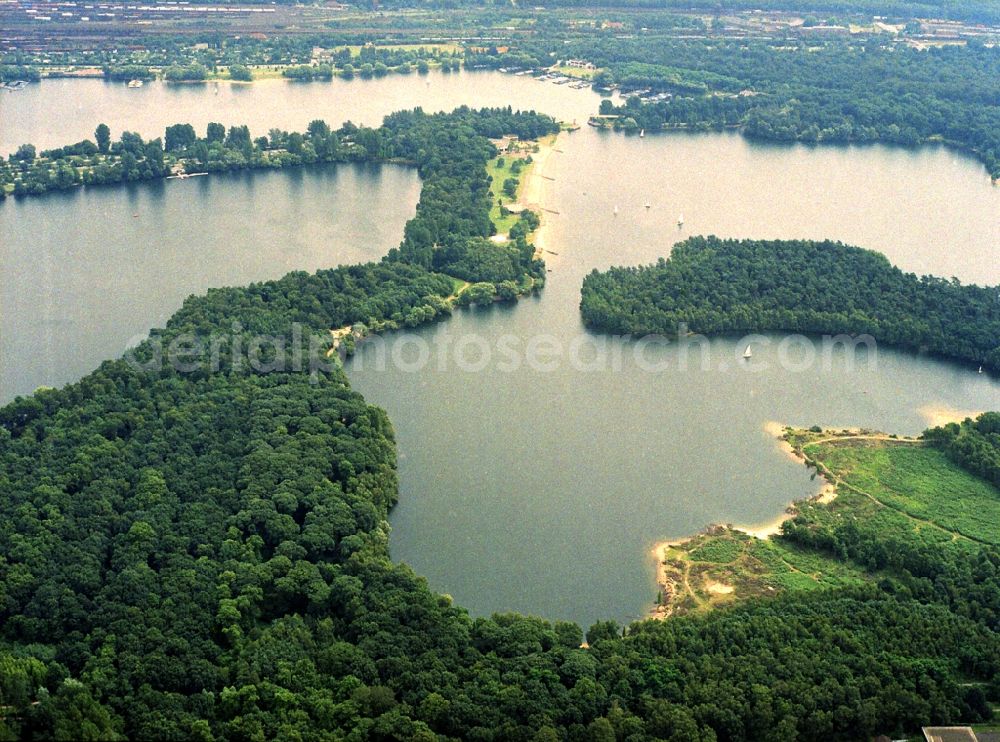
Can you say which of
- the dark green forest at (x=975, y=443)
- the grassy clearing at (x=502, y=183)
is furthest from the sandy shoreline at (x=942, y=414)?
the grassy clearing at (x=502, y=183)

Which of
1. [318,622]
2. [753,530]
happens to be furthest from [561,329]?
[318,622]

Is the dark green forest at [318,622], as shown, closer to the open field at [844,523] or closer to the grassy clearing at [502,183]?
the open field at [844,523]

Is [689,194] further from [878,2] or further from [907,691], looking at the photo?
[878,2]

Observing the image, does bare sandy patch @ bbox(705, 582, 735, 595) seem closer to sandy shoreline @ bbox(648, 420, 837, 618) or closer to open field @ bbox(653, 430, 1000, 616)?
open field @ bbox(653, 430, 1000, 616)

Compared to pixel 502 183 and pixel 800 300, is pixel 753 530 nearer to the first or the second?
pixel 800 300

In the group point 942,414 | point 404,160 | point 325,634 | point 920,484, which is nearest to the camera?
point 325,634

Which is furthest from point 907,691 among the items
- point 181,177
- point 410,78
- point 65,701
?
point 410,78
